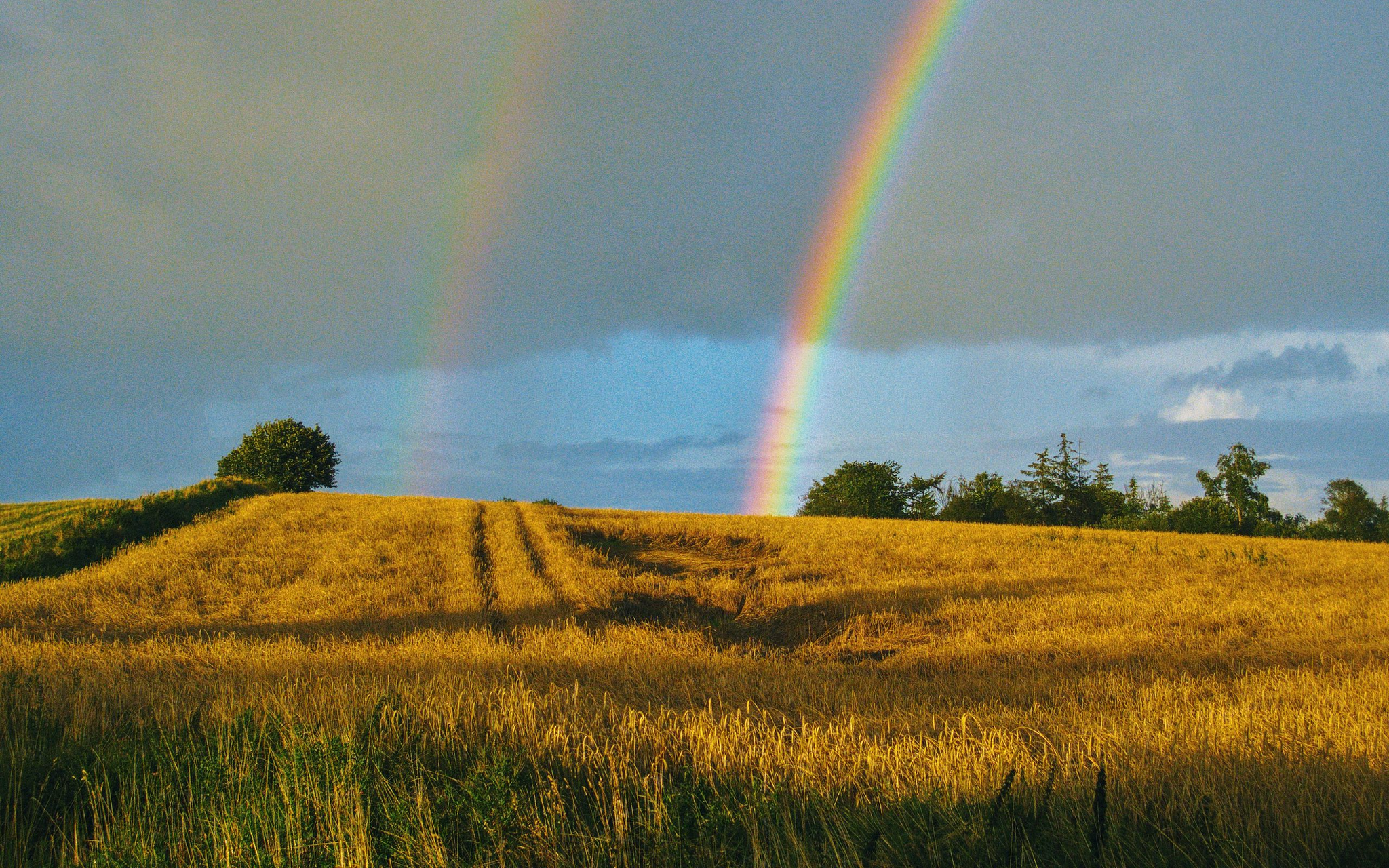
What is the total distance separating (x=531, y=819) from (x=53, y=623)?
53.8 feet

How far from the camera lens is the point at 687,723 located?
606 centimetres

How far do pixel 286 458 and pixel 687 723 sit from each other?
64.2m

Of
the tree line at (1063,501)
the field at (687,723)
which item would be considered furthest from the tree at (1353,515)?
the field at (687,723)

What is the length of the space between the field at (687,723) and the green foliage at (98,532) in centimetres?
566

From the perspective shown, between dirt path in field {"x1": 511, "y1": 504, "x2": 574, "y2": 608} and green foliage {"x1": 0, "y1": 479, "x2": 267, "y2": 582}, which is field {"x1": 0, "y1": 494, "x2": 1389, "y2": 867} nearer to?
dirt path in field {"x1": 511, "y1": 504, "x2": 574, "y2": 608}

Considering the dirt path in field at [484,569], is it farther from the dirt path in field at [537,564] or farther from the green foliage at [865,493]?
the green foliage at [865,493]

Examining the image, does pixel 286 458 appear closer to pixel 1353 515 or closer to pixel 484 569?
pixel 484 569

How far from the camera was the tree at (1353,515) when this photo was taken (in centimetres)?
7269

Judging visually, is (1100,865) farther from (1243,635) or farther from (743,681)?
(1243,635)

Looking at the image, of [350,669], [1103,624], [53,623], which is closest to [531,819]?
[350,669]

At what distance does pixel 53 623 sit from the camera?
49.4ft

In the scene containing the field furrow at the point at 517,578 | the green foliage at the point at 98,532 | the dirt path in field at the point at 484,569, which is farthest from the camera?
the green foliage at the point at 98,532

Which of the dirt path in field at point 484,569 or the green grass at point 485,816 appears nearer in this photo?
the green grass at point 485,816

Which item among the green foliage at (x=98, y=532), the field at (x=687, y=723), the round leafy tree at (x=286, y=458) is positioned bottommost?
the field at (x=687, y=723)
